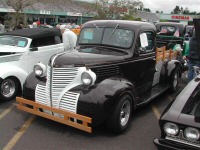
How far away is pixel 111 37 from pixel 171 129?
2.89 meters

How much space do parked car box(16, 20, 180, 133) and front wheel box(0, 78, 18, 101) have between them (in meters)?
1.44

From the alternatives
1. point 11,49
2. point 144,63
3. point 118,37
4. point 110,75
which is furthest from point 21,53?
point 144,63

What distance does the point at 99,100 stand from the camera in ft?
13.9

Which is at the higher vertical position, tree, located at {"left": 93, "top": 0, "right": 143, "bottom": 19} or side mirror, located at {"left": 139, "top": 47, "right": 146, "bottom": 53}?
tree, located at {"left": 93, "top": 0, "right": 143, "bottom": 19}

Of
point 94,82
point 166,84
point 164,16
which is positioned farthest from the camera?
point 164,16

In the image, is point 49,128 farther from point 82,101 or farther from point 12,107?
point 12,107

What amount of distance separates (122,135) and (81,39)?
253 cm

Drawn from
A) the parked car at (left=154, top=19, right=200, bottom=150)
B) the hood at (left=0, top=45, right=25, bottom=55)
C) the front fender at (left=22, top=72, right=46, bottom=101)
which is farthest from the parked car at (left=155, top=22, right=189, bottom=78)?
the parked car at (left=154, top=19, right=200, bottom=150)

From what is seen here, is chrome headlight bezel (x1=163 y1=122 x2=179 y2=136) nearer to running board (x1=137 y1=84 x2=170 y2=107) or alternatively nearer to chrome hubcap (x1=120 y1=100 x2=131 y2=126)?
chrome hubcap (x1=120 y1=100 x2=131 y2=126)

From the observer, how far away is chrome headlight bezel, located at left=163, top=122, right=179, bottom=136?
3.22 metres

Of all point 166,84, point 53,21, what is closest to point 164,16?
point 53,21

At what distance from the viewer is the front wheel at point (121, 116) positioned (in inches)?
175

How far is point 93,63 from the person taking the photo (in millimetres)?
4684

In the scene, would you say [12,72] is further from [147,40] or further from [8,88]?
[147,40]
